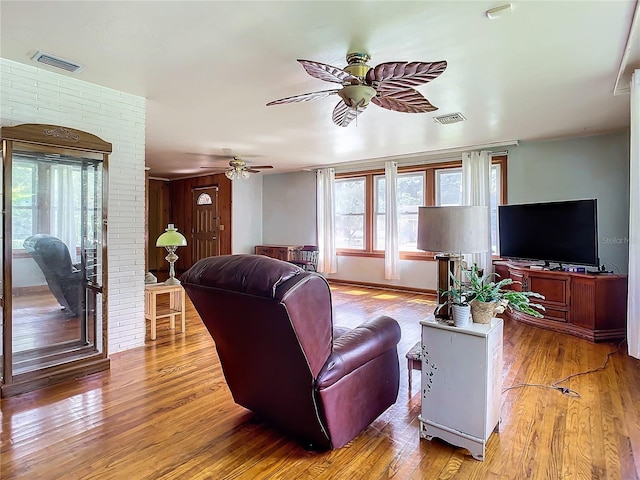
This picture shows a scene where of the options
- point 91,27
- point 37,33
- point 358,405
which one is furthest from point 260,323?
point 37,33

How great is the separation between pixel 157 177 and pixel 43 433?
26.6ft

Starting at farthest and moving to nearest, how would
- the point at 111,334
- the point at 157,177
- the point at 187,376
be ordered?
the point at 157,177, the point at 111,334, the point at 187,376

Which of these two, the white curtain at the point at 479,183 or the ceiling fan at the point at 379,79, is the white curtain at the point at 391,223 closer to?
the white curtain at the point at 479,183

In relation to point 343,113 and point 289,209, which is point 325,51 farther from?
point 289,209

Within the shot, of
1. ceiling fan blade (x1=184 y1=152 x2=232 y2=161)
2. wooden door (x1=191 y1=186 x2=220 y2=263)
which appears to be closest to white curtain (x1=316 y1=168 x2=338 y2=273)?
ceiling fan blade (x1=184 y1=152 x2=232 y2=161)

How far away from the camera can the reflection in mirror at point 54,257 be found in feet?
8.90

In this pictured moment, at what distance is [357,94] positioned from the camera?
2410 millimetres

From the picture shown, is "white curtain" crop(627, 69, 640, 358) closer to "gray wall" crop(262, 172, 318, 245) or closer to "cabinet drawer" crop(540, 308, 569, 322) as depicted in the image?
"cabinet drawer" crop(540, 308, 569, 322)

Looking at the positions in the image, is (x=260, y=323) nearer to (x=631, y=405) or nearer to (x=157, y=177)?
(x=631, y=405)

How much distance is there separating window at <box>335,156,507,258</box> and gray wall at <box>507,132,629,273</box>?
368 millimetres

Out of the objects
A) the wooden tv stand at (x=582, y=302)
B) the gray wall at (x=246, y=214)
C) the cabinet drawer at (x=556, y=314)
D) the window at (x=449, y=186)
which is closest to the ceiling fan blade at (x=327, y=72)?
the wooden tv stand at (x=582, y=302)

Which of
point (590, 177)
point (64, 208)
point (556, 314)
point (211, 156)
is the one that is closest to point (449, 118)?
point (590, 177)

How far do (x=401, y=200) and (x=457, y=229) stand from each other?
486 cm

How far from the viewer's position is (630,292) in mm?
2979
